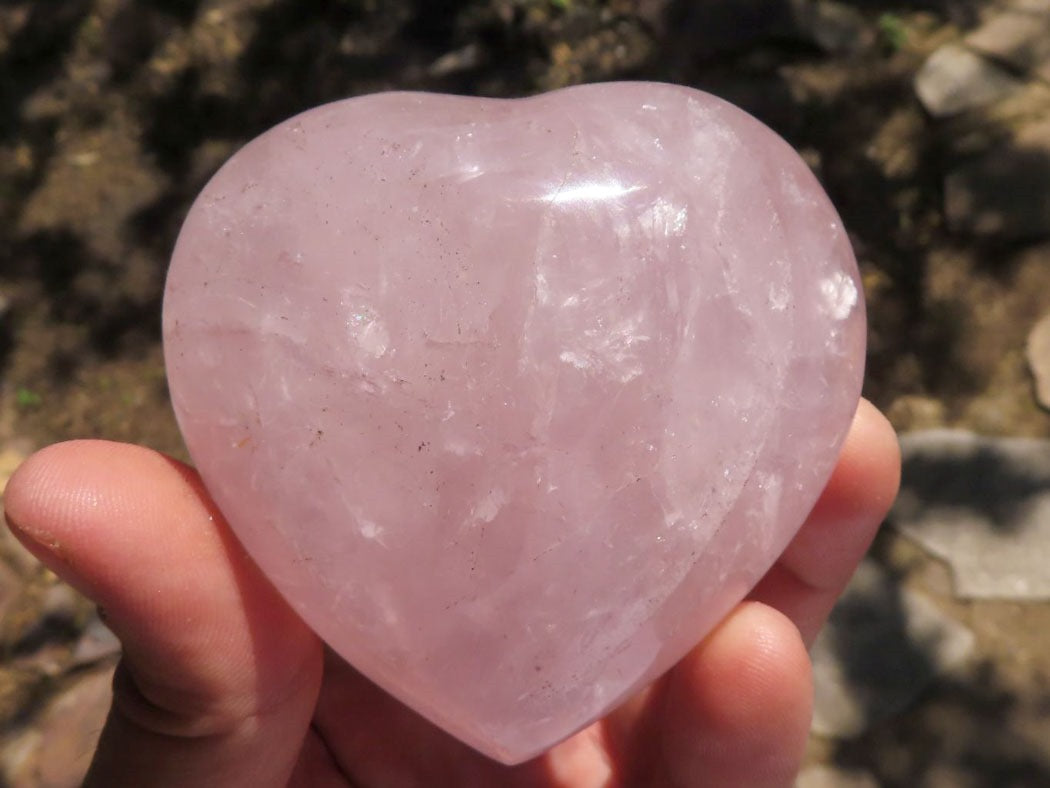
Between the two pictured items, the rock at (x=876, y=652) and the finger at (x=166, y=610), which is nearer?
the finger at (x=166, y=610)

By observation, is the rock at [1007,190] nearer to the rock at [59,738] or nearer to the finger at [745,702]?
the finger at [745,702]

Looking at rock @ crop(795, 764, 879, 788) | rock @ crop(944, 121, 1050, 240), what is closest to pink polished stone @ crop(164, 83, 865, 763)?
rock @ crop(795, 764, 879, 788)

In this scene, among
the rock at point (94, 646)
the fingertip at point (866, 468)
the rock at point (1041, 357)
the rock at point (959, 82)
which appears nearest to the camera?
the fingertip at point (866, 468)

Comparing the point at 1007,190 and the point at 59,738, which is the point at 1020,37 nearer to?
the point at 1007,190

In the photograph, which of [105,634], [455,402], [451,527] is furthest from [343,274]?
[105,634]

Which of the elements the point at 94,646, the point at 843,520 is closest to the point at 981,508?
the point at 843,520

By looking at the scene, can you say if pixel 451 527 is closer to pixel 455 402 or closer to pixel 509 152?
pixel 455 402

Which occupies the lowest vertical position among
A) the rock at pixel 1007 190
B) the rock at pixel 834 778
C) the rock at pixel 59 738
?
Answer: the rock at pixel 59 738

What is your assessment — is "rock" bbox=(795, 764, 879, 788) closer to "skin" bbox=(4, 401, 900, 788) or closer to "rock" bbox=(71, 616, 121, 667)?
"skin" bbox=(4, 401, 900, 788)

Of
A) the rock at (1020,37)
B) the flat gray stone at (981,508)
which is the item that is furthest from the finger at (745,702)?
the rock at (1020,37)
